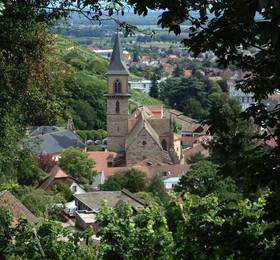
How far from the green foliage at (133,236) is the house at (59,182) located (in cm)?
2196

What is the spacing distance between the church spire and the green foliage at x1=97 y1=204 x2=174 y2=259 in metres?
33.4

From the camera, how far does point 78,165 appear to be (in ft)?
111

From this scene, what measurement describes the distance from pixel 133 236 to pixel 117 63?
1371 inches

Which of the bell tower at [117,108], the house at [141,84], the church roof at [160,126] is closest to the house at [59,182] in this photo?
the bell tower at [117,108]

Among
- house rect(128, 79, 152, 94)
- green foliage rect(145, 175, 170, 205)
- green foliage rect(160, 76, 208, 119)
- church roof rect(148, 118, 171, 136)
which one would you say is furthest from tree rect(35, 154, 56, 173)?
house rect(128, 79, 152, 94)

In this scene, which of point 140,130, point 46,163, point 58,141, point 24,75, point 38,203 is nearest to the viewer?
point 24,75

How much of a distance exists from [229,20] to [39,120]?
4315mm

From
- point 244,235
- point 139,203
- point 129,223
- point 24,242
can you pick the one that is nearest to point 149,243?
point 129,223

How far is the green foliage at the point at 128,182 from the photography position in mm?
30609

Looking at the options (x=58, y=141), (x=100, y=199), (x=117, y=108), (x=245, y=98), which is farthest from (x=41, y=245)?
(x=58, y=141)

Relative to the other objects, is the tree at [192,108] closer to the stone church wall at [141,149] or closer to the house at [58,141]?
the house at [58,141]

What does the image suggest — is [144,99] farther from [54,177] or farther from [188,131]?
[54,177]

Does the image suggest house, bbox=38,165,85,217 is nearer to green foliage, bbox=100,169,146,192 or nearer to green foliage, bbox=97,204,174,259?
green foliage, bbox=100,169,146,192

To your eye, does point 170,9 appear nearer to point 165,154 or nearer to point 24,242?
point 24,242
